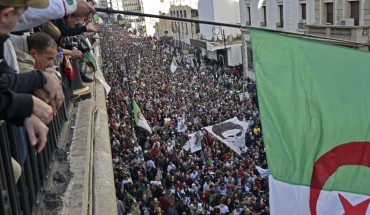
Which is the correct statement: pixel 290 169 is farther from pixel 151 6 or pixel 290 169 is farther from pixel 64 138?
pixel 151 6

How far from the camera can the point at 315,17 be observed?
82.9 feet

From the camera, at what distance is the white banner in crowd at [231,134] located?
1442 cm

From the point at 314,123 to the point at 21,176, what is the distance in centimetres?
237

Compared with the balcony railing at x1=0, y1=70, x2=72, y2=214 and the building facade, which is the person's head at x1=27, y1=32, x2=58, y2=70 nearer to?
the balcony railing at x1=0, y1=70, x2=72, y2=214

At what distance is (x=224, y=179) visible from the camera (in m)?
13.3

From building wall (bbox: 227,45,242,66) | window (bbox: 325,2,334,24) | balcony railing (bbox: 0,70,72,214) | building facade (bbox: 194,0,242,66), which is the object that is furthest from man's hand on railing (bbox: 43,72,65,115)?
building wall (bbox: 227,45,242,66)

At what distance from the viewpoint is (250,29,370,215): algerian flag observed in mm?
3980

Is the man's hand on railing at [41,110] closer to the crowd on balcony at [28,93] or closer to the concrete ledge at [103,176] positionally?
the crowd on balcony at [28,93]

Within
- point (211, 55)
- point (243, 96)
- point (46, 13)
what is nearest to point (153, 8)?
point (211, 55)

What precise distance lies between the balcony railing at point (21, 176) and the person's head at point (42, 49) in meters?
0.50

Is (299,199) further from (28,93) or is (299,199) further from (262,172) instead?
(262,172)

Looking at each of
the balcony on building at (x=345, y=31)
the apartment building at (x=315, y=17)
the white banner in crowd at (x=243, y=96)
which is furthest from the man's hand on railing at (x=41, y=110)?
the white banner in crowd at (x=243, y=96)

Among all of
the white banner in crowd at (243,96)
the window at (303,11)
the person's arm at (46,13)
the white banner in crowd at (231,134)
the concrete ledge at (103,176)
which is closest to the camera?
the person's arm at (46,13)

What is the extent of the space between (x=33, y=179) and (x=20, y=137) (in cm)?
57
